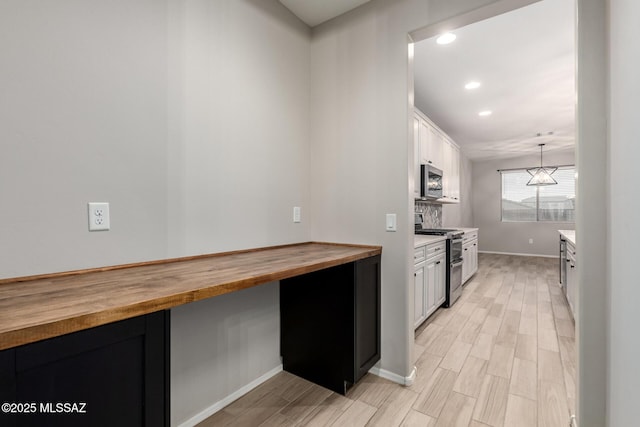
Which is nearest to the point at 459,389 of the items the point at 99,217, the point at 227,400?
the point at 227,400

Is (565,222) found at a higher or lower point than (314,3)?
lower

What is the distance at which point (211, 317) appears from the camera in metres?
1.74

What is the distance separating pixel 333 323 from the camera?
1923 millimetres

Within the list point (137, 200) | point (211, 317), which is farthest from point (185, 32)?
point (211, 317)

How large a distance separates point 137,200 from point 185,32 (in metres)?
0.97

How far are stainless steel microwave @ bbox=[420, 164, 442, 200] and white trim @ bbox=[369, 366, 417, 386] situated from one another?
217cm

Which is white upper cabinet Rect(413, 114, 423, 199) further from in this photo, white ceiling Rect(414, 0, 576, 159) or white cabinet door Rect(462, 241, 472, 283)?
white cabinet door Rect(462, 241, 472, 283)

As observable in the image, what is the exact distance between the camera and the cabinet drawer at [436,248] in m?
3.07

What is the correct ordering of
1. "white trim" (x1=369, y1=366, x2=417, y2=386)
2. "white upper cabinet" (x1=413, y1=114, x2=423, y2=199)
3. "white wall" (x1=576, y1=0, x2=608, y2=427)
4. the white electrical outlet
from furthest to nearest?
"white upper cabinet" (x1=413, y1=114, x2=423, y2=199) → "white trim" (x1=369, y1=366, x2=417, y2=386) → "white wall" (x1=576, y1=0, x2=608, y2=427) → the white electrical outlet

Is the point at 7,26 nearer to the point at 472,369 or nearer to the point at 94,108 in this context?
the point at 94,108

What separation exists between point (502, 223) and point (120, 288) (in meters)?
8.88

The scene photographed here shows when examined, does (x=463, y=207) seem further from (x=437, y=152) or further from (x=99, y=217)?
(x=99, y=217)

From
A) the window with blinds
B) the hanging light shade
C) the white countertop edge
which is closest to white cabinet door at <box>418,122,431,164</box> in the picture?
the white countertop edge

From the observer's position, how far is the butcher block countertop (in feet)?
2.49
